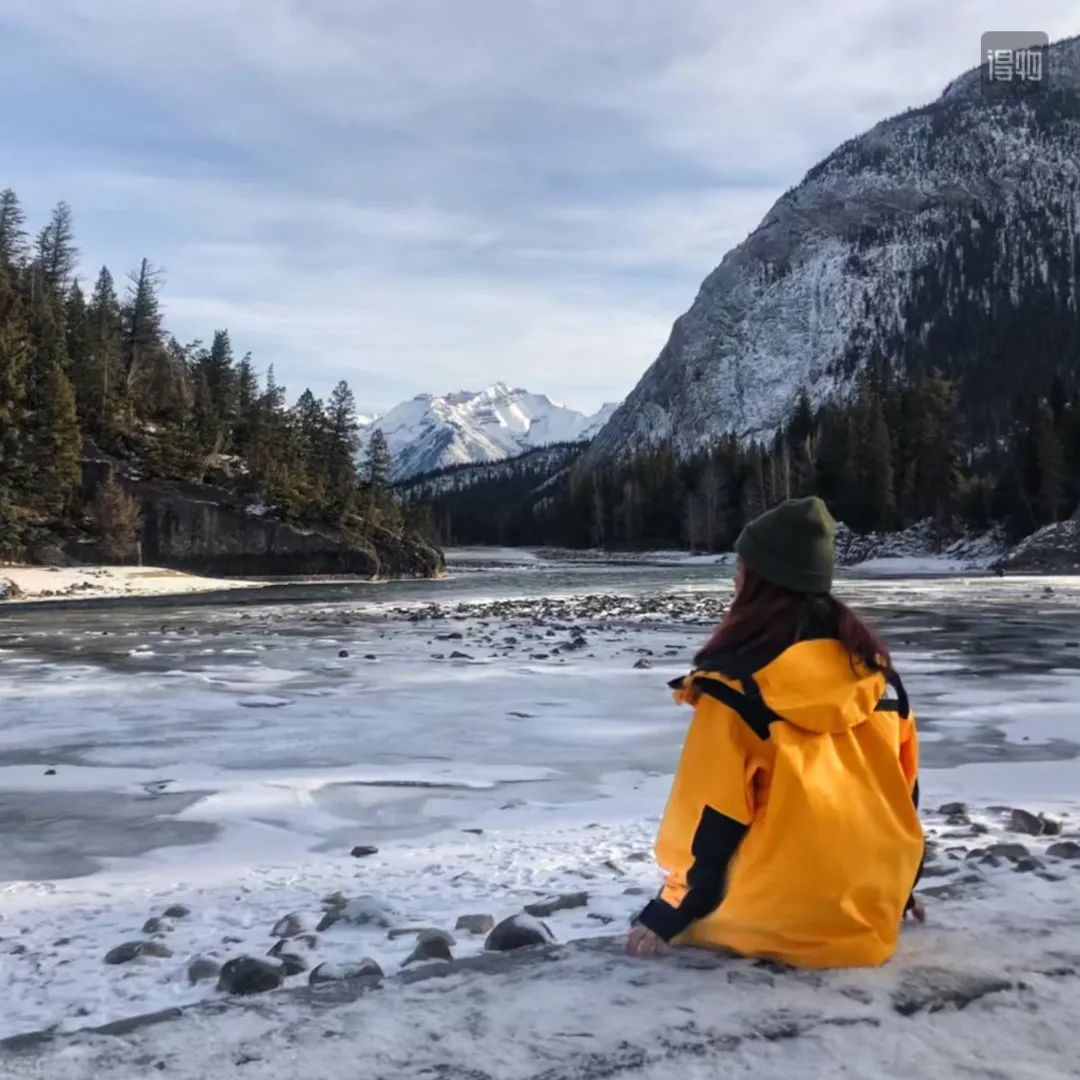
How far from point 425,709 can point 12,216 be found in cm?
9224

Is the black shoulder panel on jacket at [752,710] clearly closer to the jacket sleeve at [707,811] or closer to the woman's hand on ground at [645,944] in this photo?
the jacket sleeve at [707,811]

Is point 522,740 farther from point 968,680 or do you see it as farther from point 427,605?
point 427,605

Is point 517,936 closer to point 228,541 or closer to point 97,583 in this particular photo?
point 97,583

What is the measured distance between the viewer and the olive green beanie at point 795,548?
3.40 meters

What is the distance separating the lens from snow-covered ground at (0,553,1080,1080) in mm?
3152

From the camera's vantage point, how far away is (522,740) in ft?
32.5

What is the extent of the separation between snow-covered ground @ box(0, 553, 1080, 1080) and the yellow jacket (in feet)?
0.60

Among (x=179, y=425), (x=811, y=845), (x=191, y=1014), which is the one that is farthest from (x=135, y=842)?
(x=179, y=425)

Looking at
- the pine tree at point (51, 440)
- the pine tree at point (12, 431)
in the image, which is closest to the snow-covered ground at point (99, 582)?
the pine tree at point (12, 431)

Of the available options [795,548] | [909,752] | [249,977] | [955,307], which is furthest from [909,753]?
[955,307]

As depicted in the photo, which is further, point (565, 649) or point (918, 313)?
point (918, 313)

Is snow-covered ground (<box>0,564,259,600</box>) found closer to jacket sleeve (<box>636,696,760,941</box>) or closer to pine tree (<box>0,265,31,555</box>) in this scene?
pine tree (<box>0,265,31,555</box>)

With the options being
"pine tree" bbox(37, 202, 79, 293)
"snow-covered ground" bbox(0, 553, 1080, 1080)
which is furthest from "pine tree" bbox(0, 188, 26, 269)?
"snow-covered ground" bbox(0, 553, 1080, 1080)

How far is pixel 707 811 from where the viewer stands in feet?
11.0
